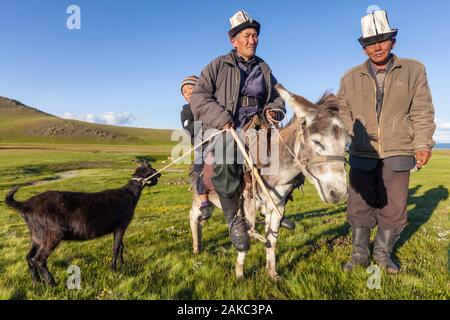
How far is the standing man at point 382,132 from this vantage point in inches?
227

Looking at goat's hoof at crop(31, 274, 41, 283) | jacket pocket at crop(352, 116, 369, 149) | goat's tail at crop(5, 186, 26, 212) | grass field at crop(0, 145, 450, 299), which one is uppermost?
jacket pocket at crop(352, 116, 369, 149)

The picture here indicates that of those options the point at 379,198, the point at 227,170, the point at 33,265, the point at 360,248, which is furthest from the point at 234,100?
the point at 33,265

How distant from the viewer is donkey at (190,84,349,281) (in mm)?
4488

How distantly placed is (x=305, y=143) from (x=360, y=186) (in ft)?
7.92

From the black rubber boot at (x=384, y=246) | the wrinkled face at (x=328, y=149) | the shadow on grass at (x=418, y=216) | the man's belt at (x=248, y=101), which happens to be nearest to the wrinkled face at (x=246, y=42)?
the man's belt at (x=248, y=101)

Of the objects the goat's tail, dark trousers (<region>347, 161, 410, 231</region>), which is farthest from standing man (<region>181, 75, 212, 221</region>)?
the goat's tail

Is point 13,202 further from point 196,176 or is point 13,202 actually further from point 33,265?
point 196,176

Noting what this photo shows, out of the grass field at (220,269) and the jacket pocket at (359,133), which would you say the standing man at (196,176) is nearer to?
the grass field at (220,269)

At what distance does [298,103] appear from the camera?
4.91 m

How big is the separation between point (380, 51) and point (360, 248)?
3.99 meters

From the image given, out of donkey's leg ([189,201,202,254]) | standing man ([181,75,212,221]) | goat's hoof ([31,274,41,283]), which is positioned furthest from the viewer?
donkey's leg ([189,201,202,254])

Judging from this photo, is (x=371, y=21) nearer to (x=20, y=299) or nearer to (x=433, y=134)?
(x=433, y=134)

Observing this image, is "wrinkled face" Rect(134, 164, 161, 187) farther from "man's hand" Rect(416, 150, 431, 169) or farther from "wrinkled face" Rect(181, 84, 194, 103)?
"man's hand" Rect(416, 150, 431, 169)

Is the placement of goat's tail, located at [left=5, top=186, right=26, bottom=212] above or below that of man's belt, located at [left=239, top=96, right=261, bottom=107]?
below
